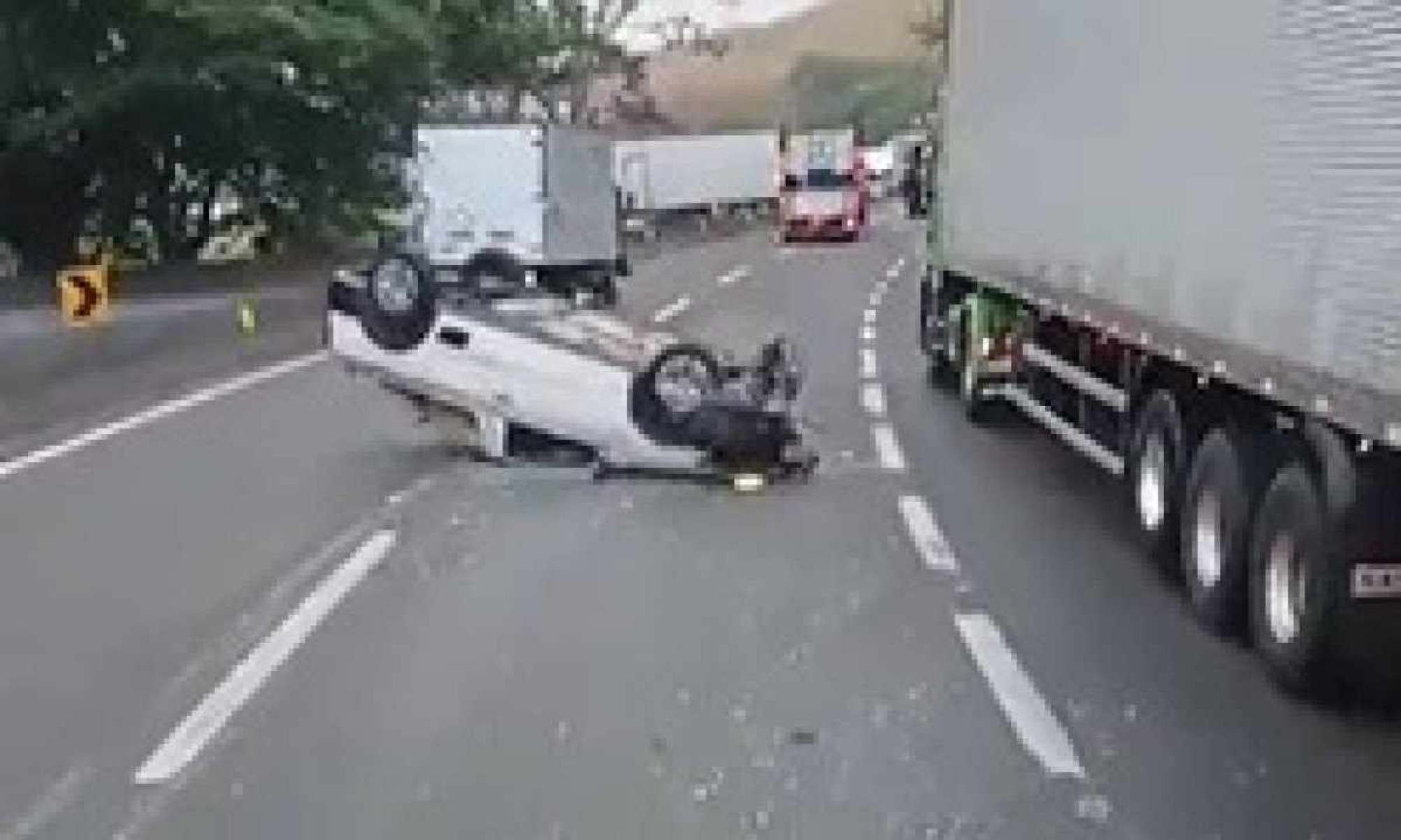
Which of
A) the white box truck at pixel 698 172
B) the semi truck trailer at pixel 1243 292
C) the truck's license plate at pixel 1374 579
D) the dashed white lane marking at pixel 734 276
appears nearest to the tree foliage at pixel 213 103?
the dashed white lane marking at pixel 734 276

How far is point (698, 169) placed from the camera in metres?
82.3

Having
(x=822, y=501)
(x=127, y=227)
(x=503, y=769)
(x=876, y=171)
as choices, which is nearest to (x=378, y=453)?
(x=822, y=501)

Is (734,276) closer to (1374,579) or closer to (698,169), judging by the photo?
(698,169)

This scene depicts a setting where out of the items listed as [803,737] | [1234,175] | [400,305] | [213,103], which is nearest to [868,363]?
[400,305]

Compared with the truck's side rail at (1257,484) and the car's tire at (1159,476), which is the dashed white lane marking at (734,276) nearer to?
the truck's side rail at (1257,484)

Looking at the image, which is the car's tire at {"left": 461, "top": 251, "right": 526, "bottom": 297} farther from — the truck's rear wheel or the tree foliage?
the tree foliage

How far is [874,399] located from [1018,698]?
12193 millimetres

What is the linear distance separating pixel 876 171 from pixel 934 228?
74.7 meters

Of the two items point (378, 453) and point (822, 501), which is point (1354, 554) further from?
point (378, 453)

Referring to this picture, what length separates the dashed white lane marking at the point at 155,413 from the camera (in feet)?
57.0

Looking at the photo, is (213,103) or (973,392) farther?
(213,103)

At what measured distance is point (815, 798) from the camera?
24.6 ft

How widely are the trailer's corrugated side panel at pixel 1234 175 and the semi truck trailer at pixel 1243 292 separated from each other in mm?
16

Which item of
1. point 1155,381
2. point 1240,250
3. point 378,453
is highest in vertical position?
point 1240,250
